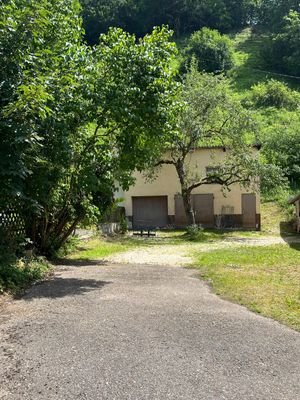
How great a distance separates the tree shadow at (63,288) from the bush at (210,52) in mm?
54661

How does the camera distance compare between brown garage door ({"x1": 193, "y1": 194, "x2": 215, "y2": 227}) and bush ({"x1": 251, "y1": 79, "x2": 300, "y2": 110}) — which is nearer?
brown garage door ({"x1": 193, "y1": 194, "x2": 215, "y2": 227})

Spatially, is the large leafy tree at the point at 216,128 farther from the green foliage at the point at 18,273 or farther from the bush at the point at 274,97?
the bush at the point at 274,97

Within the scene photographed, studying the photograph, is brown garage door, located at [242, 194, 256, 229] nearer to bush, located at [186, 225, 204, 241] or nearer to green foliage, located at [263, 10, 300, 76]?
bush, located at [186, 225, 204, 241]

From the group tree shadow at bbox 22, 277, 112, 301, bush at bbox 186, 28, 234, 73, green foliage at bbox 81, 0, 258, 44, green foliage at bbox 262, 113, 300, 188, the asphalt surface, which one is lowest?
the asphalt surface

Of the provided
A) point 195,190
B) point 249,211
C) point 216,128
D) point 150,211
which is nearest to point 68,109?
point 216,128

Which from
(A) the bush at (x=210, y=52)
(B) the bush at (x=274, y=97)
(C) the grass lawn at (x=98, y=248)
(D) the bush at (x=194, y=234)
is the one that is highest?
(A) the bush at (x=210, y=52)

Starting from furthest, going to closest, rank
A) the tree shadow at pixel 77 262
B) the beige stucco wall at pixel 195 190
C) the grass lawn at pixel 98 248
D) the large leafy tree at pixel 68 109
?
1. the beige stucco wall at pixel 195 190
2. the grass lawn at pixel 98 248
3. the tree shadow at pixel 77 262
4. the large leafy tree at pixel 68 109

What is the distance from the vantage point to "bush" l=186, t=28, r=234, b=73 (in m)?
60.1

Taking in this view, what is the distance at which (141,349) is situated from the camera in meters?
4.20

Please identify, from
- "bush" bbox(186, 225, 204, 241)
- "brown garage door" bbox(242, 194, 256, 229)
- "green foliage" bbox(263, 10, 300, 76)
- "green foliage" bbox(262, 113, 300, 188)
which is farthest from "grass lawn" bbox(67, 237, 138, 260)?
"green foliage" bbox(263, 10, 300, 76)

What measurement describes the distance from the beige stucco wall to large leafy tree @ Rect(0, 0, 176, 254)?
15.0 metres

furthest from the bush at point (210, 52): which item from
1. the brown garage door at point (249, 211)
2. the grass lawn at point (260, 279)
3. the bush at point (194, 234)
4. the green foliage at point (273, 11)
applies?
the grass lawn at point (260, 279)

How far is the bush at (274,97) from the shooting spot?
159ft

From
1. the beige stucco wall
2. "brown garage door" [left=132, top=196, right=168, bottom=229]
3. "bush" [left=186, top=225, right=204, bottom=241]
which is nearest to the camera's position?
"bush" [left=186, top=225, right=204, bottom=241]
